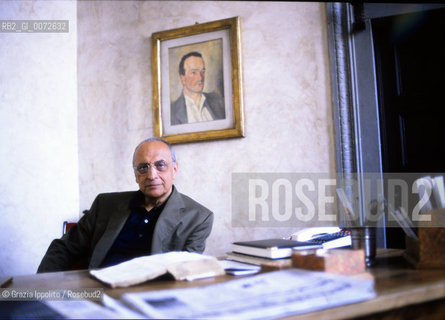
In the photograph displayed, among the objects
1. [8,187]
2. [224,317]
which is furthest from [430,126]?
[8,187]

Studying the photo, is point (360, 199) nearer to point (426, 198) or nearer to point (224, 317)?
point (426, 198)

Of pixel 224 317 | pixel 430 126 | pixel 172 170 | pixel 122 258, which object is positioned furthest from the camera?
pixel 430 126

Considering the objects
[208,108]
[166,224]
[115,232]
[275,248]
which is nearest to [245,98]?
[208,108]

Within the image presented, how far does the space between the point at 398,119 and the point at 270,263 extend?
2.01 metres

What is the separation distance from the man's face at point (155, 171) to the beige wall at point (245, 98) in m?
0.93

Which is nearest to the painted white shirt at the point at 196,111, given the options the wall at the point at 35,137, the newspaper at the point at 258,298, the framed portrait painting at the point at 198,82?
the framed portrait painting at the point at 198,82

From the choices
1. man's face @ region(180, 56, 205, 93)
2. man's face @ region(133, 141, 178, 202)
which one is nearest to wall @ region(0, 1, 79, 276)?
man's face @ region(180, 56, 205, 93)

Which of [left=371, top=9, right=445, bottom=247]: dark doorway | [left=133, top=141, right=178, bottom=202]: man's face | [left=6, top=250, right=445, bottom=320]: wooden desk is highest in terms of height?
[left=371, top=9, right=445, bottom=247]: dark doorway

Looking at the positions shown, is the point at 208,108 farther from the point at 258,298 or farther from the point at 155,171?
the point at 258,298

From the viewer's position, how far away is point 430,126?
2928 millimetres

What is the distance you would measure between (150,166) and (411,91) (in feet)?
6.40

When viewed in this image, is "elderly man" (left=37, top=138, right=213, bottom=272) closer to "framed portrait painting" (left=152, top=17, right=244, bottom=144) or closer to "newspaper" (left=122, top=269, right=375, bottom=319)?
"framed portrait painting" (left=152, top=17, right=244, bottom=144)

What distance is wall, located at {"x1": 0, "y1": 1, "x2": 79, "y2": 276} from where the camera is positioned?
3.24 metres

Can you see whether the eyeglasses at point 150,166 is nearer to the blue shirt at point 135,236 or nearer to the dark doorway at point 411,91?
the blue shirt at point 135,236
